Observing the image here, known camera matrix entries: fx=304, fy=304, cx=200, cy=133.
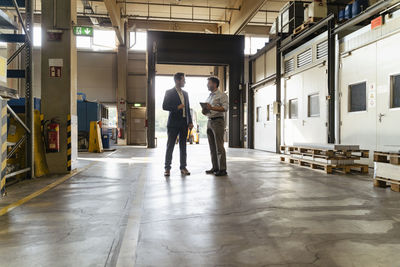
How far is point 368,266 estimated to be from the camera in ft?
6.62

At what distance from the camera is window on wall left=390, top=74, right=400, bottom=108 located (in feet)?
22.0

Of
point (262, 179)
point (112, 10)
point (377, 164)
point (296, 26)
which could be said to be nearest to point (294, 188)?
point (262, 179)

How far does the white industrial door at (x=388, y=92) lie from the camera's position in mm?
6691

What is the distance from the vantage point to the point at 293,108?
12.2 meters

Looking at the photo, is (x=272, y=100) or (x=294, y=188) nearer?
(x=294, y=188)

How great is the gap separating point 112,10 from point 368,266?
1639 centimetres

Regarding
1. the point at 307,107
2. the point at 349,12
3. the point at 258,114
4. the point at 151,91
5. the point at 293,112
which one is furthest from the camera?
the point at 151,91

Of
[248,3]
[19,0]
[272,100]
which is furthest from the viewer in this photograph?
[248,3]

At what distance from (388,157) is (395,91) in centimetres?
253

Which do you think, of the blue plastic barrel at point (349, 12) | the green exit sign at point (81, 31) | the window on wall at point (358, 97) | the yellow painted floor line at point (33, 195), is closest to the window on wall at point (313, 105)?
the window on wall at point (358, 97)

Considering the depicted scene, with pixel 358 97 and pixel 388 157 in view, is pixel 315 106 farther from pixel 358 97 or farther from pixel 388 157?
pixel 388 157

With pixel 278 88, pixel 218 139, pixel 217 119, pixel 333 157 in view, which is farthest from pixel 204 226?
pixel 278 88

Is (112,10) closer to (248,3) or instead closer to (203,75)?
(248,3)

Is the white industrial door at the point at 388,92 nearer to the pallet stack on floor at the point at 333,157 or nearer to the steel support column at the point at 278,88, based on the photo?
the pallet stack on floor at the point at 333,157
